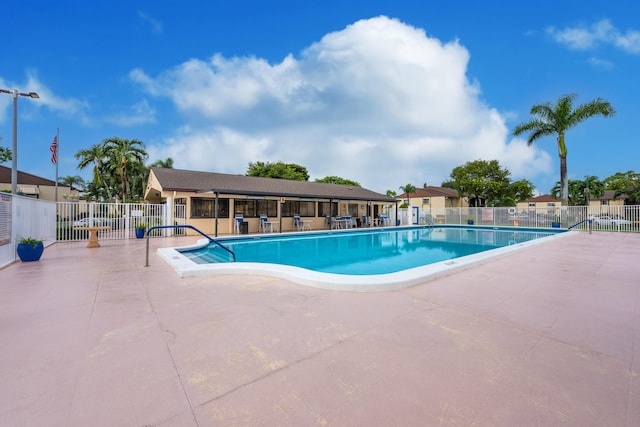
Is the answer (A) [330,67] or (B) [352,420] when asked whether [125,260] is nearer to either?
(B) [352,420]

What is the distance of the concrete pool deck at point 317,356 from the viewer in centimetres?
183

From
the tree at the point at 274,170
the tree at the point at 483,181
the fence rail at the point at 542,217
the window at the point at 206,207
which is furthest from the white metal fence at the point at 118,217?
the tree at the point at 483,181

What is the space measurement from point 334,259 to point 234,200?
8669 mm

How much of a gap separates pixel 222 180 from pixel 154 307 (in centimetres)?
1543

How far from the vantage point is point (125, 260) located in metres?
Result: 7.52

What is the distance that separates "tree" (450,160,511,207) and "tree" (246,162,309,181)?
70.5ft

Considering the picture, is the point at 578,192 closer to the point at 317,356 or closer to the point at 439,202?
the point at 439,202

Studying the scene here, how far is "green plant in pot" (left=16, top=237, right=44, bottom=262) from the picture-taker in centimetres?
710

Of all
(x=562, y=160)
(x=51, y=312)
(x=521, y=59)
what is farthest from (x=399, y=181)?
(x=51, y=312)

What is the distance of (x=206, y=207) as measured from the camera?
15.8 metres

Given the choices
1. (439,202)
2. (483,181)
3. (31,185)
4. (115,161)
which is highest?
(115,161)

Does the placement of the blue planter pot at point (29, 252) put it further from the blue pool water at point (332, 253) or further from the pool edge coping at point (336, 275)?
the blue pool water at point (332, 253)

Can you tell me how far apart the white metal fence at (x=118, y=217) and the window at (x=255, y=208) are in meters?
2.94

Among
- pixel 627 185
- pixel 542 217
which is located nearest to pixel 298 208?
pixel 542 217
